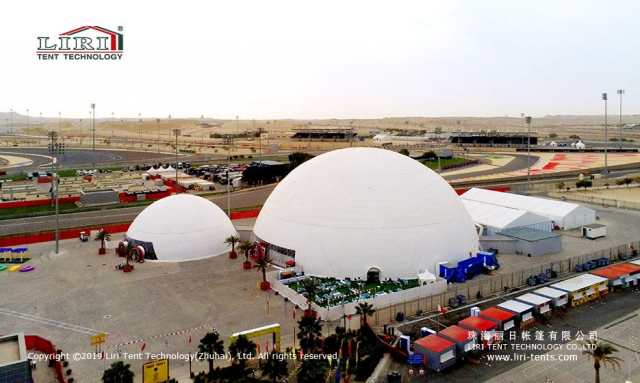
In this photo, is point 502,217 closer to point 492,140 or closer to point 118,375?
point 118,375

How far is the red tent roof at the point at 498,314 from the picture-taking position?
28331mm

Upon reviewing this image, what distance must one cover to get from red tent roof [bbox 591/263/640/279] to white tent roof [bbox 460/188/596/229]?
1765 cm

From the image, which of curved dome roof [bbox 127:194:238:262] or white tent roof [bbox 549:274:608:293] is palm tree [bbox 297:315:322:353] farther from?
curved dome roof [bbox 127:194:238:262]

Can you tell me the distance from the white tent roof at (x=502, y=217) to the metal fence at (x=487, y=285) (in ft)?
29.7

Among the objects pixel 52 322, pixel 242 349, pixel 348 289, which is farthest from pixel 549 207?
pixel 52 322

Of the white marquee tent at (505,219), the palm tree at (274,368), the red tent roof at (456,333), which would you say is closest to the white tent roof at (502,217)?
the white marquee tent at (505,219)

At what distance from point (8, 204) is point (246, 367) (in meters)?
66.0

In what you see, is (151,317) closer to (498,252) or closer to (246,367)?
Answer: (246,367)

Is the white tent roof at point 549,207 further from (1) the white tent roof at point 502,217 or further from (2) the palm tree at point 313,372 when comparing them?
(2) the palm tree at point 313,372

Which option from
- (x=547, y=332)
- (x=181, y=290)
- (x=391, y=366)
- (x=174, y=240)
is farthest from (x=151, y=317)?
(x=547, y=332)

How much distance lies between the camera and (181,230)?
44.4 meters

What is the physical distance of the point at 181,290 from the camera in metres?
Result: 35.8

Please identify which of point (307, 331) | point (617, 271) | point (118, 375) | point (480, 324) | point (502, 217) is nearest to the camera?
point (118, 375)

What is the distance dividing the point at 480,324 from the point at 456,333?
7.18ft
